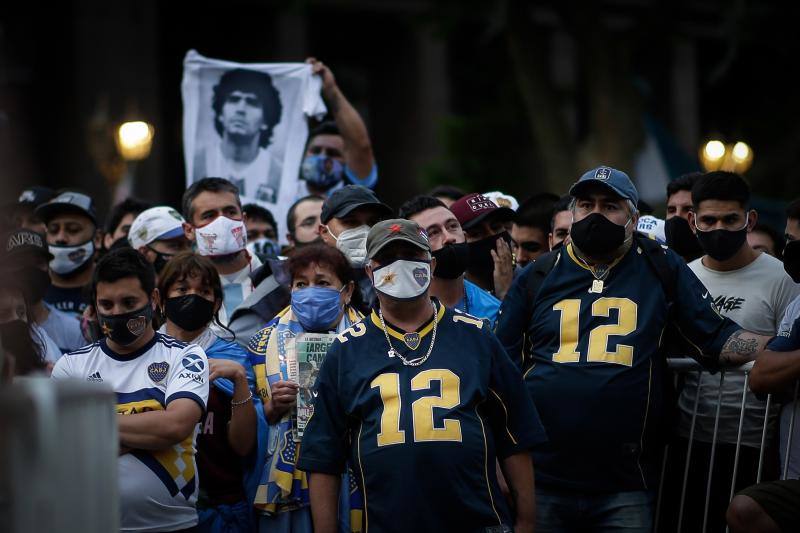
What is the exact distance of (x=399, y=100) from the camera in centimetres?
2689

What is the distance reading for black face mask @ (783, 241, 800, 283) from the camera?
543cm

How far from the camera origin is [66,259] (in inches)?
306

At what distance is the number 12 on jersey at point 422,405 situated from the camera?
4.75m

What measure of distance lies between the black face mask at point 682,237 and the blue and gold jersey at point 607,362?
1.38 meters

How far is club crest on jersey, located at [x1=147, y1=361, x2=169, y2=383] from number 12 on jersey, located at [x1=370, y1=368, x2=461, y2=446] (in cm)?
100

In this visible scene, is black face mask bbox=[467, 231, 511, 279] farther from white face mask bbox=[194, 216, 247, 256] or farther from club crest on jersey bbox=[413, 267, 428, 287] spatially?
club crest on jersey bbox=[413, 267, 428, 287]

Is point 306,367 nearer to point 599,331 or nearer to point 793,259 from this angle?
point 599,331

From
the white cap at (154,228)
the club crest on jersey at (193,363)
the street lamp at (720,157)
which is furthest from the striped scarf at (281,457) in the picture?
the street lamp at (720,157)

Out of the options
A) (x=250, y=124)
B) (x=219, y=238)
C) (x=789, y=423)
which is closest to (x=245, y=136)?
A: (x=250, y=124)

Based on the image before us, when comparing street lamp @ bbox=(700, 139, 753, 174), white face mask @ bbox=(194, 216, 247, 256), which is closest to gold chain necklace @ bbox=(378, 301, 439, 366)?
white face mask @ bbox=(194, 216, 247, 256)

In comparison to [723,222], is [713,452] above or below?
below

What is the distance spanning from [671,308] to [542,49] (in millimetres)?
13879

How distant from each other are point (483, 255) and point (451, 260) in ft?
2.80

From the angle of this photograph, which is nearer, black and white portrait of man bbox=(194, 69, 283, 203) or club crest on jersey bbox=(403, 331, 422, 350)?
club crest on jersey bbox=(403, 331, 422, 350)
